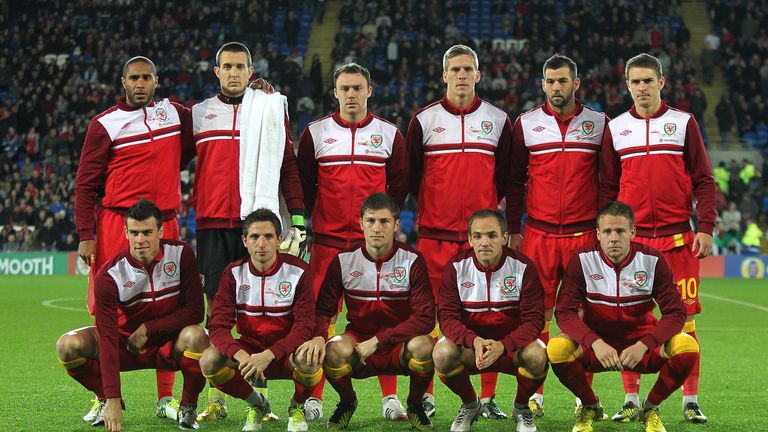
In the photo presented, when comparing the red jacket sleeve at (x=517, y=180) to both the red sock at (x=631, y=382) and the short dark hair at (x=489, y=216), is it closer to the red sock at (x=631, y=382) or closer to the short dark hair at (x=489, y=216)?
the short dark hair at (x=489, y=216)

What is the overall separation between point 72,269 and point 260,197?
53.4 feet

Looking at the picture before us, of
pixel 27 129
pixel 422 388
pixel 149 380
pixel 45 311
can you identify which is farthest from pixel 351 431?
pixel 27 129

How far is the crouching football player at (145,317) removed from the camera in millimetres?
5566

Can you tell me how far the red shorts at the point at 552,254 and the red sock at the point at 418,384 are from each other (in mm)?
964

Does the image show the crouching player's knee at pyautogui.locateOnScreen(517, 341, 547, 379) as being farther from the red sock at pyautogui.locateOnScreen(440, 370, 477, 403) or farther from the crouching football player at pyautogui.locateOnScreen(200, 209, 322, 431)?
the crouching football player at pyautogui.locateOnScreen(200, 209, 322, 431)

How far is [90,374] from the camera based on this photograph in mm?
5703

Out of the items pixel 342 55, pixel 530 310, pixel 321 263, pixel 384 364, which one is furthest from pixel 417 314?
pixel 342 55

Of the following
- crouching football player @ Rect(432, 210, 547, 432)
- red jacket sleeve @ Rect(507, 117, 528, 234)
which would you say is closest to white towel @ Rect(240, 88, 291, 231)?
crouching football player @ Rect(432, 210, 547, 432)

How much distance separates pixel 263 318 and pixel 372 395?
1574 mm

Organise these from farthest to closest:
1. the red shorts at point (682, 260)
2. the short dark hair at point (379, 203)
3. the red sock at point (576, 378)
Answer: the red shorts at point (682, 260) → the short dark hair at point (379, 203) → the red sock at point (576, 378)

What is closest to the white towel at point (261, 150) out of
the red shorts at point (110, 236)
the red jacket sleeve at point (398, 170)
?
the red shorts at point (110, 236)

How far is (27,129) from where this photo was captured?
80.8 ft

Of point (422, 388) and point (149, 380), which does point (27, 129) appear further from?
point (422, 388)

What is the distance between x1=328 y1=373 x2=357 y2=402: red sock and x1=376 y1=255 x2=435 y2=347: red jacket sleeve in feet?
0.92
